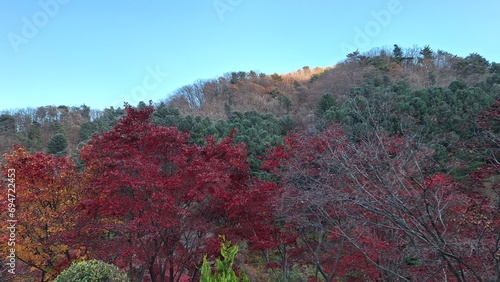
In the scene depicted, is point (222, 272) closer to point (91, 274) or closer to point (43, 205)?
point (91, 274)

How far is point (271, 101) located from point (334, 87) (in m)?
5.30

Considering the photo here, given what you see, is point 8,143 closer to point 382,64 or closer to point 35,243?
point 35,243

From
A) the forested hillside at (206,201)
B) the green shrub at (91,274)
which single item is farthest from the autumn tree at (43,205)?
the green shrub at (91,274)

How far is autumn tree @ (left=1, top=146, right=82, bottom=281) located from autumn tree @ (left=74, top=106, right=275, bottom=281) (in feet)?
1.86

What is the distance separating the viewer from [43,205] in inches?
281

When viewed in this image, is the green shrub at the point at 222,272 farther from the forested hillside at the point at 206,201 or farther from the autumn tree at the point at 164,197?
the autumn tree at the point at 164,197

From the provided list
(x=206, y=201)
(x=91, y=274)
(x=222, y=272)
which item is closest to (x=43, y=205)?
(x=91, y=274)

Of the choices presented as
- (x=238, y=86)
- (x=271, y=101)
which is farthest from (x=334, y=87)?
(x=238, y=86)

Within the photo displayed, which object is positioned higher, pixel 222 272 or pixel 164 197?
pixel 164 197

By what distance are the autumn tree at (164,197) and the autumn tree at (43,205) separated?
0.57 metres

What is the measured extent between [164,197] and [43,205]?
331 centimetres

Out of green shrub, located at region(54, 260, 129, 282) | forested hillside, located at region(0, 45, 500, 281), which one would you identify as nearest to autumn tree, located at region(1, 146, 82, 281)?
forested hillside, located at region(0, 45, 500, 281)

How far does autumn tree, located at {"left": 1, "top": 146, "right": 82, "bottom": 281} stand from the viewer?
6750 millimetres

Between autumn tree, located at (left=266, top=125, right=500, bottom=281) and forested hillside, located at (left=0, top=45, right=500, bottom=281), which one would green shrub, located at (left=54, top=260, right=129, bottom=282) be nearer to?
forested hillside, located at (left=0, top=45, right=500, bottom=281)
